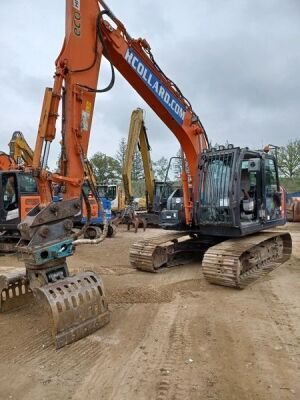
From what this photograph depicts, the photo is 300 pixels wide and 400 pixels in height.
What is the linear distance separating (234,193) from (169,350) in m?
3.37

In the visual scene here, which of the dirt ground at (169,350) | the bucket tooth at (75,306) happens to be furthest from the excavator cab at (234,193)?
the bucket tooth at (75,306)

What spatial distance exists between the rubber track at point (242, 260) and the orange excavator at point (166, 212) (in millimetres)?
17

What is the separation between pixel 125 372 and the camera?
11.6ft

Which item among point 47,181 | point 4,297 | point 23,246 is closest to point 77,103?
point 47,181

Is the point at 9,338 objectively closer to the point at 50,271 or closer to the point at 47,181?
the point at 50,271

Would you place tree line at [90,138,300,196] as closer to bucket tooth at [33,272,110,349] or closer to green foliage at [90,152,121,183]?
green foliage at [90,152,121,183]

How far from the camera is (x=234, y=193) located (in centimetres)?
665

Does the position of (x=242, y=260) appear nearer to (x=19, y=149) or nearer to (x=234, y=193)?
(x=234, y=193)

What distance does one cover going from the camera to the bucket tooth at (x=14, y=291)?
5.01 metres

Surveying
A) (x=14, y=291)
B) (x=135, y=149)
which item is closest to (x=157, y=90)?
(x=14, y=291)

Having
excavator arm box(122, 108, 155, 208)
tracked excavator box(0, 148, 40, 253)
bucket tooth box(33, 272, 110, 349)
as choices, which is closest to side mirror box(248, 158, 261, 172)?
bucket tooth box(33, 272, 110, 349)

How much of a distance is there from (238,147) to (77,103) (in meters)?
3.12

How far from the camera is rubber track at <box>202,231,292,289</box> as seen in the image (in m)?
6.17

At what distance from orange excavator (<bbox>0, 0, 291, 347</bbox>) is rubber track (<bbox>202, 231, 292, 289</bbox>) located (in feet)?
0.06
